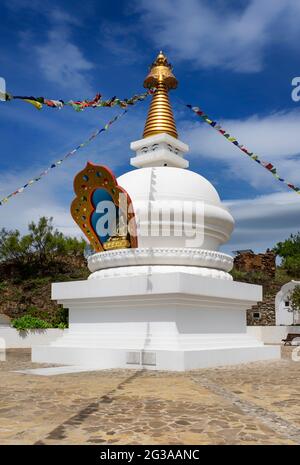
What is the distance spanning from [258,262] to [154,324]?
30789mm

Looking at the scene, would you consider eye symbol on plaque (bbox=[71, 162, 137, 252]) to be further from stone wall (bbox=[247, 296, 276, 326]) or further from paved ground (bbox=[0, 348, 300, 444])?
stone wall (bbox=[247, 296, 276, 326])

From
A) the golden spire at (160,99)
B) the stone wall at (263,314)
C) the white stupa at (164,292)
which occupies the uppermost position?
the golden spire at (160,99)

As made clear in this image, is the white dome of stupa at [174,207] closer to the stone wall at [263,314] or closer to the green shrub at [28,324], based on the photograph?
the green shrub at [28,324]

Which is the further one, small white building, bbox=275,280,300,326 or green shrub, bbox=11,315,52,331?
small white building, bbox=275,280,300,326

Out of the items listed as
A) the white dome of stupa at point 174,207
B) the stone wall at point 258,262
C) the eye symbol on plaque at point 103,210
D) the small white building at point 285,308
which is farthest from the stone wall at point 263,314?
the eye symbol on plaque at point 103,210

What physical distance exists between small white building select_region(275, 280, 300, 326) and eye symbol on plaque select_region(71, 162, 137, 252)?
1945 centimetres

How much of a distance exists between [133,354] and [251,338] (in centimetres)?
440

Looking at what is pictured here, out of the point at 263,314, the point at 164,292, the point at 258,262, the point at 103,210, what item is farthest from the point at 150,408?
the point at 258,262

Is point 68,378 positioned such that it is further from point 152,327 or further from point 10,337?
point 10,337

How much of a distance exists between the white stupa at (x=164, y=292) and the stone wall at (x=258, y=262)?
26229mm

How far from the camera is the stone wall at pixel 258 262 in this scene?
40594 millimetres

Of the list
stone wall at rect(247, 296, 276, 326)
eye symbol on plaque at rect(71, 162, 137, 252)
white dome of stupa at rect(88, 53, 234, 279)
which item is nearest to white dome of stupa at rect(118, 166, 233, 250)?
white dome of stupa at rect(88, 53, 234, 279)

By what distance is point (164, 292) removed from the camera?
11383mm

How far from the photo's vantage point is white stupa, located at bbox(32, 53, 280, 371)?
1142 centimetres
